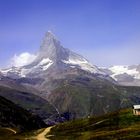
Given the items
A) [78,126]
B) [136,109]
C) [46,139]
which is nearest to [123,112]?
[136,109]

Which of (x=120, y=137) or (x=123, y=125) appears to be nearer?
(x=120, y=137)

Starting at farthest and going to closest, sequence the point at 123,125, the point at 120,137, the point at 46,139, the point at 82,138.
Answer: the point at 123,125, the point at 46,139, the point at 82,138, the point at 120,137

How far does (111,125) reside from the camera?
145 meters

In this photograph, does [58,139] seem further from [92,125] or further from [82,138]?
[92,125]

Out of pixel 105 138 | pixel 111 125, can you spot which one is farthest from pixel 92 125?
pixel 105 138

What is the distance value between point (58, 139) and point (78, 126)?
114 feet

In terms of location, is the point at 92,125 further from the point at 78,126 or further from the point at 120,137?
the point at 120,137

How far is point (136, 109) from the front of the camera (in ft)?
511

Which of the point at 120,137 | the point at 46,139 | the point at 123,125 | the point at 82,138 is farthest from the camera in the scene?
the point at 123,125

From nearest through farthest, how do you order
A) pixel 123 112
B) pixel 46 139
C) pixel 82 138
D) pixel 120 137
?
pixel 120 137 → pixel 82 138 → pixel 46 139 → pixel 123 112

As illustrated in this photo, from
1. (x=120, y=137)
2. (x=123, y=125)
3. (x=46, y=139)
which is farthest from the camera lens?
(x=123, y=125)

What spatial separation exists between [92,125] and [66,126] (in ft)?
59.1

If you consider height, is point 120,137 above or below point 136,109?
below

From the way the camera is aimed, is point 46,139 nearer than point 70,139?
No
